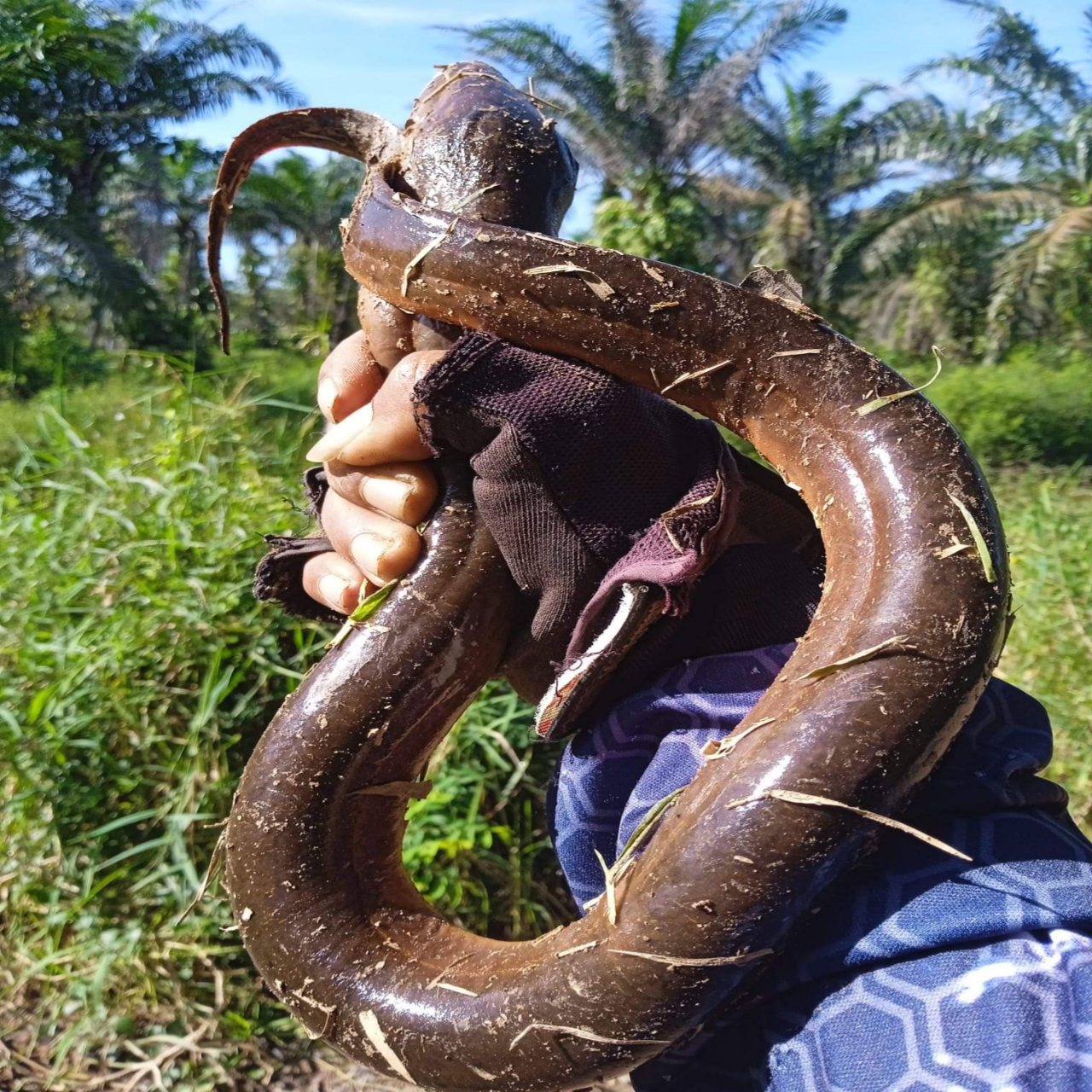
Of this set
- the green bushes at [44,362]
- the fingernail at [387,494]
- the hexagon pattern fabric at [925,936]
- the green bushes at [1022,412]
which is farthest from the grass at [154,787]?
the green bushes at [44,362]

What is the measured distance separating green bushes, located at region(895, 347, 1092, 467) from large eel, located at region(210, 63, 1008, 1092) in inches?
398

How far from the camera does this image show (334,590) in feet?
4.83

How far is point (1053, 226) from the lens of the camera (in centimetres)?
1630

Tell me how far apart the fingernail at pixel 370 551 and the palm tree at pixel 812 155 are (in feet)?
59.4

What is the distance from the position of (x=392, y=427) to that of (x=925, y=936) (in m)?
0.88

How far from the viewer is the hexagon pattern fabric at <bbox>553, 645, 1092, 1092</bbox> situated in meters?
0.92

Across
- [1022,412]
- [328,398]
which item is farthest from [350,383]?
[1022,412]

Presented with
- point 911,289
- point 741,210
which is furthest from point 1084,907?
point 911,289

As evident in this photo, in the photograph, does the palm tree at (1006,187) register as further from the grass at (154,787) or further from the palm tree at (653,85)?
the grass at (154,787)

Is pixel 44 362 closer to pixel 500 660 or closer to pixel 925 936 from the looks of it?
pixel 500 660

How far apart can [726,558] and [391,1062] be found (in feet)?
2.47

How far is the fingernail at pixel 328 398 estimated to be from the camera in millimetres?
1496

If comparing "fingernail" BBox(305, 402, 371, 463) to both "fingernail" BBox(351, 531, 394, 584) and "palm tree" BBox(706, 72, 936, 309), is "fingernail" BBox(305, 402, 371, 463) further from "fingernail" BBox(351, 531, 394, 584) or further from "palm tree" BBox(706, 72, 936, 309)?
"palm tree" BBox(706, 72, 936, 309)

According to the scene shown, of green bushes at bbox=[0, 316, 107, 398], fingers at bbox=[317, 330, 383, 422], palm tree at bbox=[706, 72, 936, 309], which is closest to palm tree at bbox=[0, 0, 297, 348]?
green bushes at bbox=[0, 316, 107, 398]
